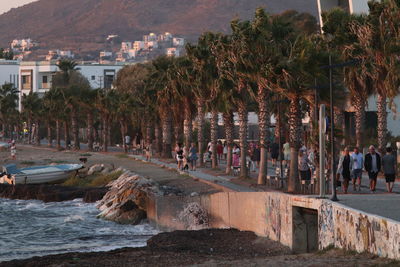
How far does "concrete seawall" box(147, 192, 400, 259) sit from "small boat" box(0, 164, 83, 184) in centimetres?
2817

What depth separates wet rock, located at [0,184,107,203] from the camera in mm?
48062

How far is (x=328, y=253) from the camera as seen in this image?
17.4 m

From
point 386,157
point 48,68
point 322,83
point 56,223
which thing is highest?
point 48,68

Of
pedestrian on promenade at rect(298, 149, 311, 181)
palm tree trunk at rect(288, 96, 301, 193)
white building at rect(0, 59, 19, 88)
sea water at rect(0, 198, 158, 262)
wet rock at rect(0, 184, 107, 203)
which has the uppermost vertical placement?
white building at rect(0, 59, 19, 88)

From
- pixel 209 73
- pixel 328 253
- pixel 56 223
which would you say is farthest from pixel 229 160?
pixel 328 253

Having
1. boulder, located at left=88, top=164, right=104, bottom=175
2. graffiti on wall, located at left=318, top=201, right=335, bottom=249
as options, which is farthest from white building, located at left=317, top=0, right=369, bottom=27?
graffiti on wall, located at left=318, top=201, right=335, bottom=249

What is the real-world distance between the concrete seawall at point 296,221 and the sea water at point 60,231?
220 cm

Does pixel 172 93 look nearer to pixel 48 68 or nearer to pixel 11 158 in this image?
pixel 11 158

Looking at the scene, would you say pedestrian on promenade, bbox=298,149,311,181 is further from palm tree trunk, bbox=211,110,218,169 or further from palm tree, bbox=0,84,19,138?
palm tree, bbox=0,84,19,138

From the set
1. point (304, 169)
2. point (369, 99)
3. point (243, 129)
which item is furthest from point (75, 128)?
point (304, 169)

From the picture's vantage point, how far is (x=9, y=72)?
618 ft

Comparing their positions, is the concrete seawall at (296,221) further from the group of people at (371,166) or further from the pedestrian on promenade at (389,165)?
the pedestrian on promenade at (389,165)

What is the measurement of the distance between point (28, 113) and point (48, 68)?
4591 centimetres

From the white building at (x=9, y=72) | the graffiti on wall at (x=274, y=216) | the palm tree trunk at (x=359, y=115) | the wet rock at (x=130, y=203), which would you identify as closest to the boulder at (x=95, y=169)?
the wet rock at (x=130, y=203)
